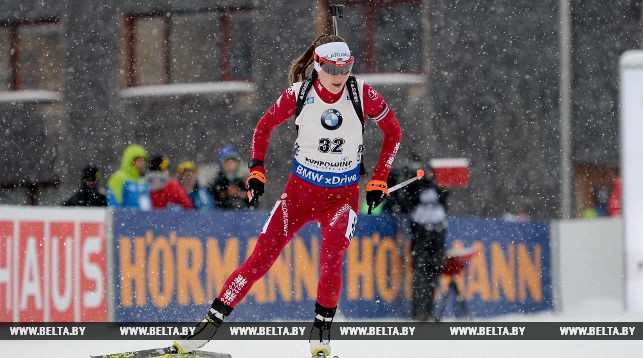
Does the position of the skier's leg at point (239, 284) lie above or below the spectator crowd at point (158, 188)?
below

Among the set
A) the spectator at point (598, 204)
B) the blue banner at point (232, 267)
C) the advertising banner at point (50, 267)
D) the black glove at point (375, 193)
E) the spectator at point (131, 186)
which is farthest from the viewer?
the spectator at point (598, 204)

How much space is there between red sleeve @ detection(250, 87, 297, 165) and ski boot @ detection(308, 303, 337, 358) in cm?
107

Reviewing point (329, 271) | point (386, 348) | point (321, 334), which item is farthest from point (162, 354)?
point (386, 348)

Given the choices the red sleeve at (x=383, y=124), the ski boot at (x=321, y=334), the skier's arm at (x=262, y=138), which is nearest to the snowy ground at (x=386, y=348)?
the ski boot at (x=321, y=334)

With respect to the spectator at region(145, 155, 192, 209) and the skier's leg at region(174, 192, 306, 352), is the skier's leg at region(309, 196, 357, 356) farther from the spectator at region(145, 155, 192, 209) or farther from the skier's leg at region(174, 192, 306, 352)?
the spectator at region(145, 155, 192, 209)

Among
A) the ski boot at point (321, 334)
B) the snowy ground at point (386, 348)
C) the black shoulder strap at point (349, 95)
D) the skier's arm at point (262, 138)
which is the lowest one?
the snowy ground at point (386, 348)

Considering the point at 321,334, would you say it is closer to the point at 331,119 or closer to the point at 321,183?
the point at 321,183

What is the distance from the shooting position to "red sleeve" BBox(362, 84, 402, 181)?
23.7 feet

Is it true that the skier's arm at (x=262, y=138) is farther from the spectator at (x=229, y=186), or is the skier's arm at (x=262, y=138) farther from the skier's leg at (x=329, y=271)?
the spectator at (x=229, y=186)

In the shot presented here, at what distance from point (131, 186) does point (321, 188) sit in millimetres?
4157

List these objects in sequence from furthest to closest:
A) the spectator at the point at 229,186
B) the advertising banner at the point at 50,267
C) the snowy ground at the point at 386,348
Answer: the spectator at the point at 229,186 < the advertising banner at the point at 50,267 < the snowy ground at the point at 386,348

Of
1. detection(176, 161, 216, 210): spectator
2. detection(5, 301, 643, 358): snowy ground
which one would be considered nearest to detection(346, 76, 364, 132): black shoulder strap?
detection(5, 301, 643, 358): snowy ground

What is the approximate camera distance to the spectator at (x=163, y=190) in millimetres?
10992

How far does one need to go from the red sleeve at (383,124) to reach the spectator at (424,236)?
11.2ft
